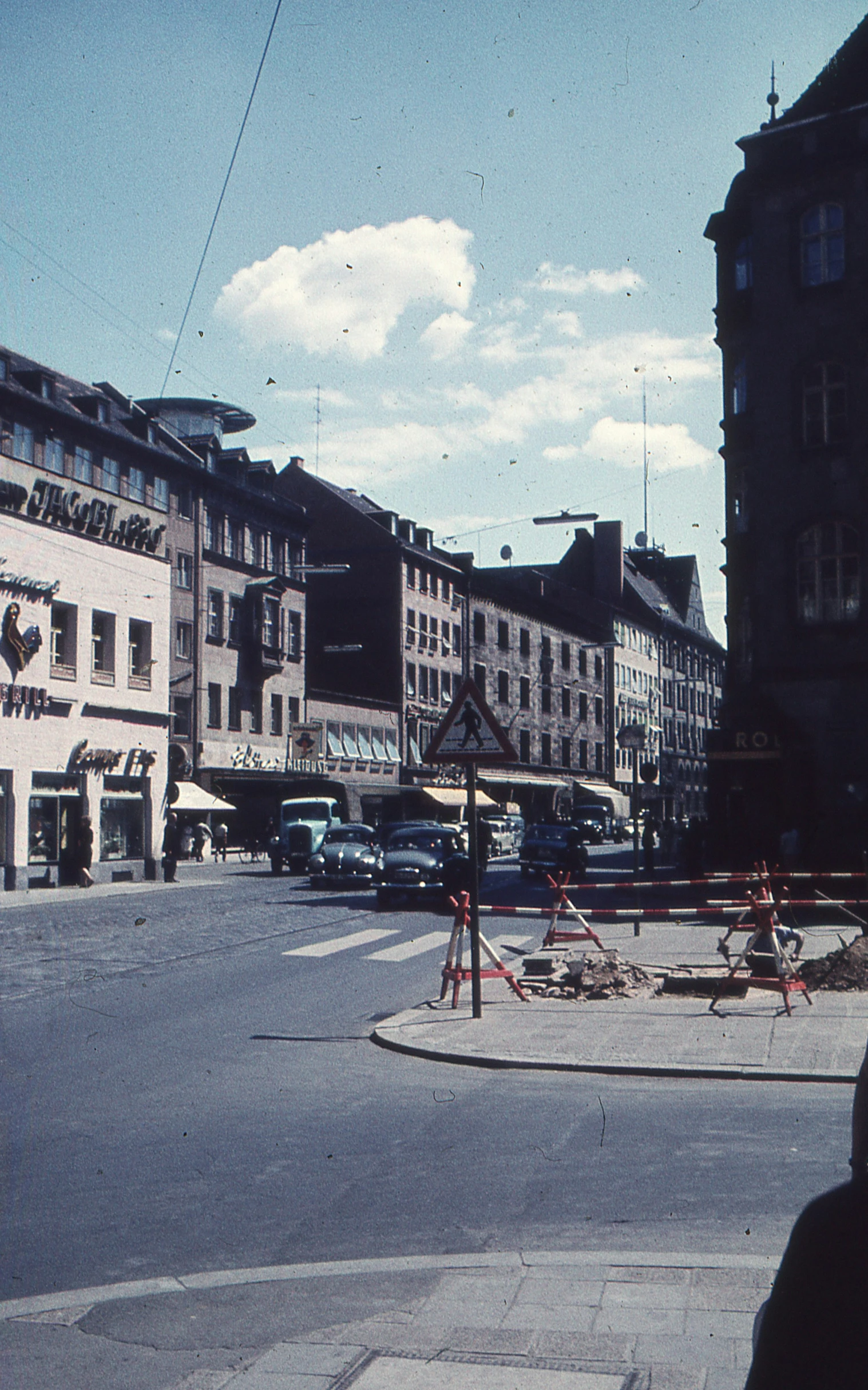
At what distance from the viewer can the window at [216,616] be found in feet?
199

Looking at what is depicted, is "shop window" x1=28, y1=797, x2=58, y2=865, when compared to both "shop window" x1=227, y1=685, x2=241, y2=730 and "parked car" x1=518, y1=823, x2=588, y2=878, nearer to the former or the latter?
"parked car" x1=518, y1=823, x2=588, y2=878

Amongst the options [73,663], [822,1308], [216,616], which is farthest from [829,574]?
[822,1308]

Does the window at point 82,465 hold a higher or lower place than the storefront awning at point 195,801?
higher

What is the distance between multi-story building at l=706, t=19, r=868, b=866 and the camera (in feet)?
111

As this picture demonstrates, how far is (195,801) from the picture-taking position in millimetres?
52469

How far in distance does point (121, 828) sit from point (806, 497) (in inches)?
798

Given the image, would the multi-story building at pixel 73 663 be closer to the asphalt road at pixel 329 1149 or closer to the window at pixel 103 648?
the window at pixel 103 648

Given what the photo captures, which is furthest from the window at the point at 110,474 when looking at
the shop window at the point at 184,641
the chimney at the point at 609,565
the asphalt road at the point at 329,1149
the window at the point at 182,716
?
the chimney at the point at 609,565

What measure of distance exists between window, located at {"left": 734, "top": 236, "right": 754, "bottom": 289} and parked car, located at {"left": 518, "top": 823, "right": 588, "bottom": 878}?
1571 cm

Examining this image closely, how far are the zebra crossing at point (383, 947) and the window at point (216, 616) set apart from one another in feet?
126

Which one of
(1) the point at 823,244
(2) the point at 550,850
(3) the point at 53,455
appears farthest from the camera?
(3) the point at 53,455

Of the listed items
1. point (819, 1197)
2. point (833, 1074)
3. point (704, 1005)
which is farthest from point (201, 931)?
point (819, 1197)

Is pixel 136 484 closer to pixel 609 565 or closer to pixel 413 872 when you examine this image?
pixel 413 872

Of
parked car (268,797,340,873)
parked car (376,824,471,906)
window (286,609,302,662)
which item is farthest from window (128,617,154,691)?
window (286,609,302,662)
